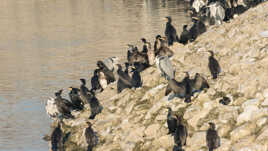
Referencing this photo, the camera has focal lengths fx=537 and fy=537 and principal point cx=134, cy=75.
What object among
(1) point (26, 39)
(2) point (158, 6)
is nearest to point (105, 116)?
(1) point (26, 39)

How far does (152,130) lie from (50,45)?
33.0 meters

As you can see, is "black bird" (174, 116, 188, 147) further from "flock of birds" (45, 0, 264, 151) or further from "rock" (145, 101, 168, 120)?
"rock" (145, 101, 168, 120)

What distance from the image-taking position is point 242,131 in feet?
48.3

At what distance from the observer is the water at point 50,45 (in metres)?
25.6

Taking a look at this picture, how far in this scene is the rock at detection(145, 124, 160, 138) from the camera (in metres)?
16.8

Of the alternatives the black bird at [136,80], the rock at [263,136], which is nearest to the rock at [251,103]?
the rock at [263,136]

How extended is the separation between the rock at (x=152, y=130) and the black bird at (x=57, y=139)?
3.34 metres

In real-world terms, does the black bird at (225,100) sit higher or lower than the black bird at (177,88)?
lower

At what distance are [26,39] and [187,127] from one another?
40.1 m

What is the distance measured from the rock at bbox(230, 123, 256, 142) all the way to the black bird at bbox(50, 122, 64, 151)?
21.2 ft

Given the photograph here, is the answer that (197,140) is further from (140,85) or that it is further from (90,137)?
(140,85)

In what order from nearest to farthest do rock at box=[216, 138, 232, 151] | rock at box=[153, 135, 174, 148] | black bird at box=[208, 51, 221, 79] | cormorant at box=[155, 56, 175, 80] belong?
rock at box=[216, 138, 232, 151] → rock at box=[153, 135, 174, 148] → black bird at box=[208, 51, 221, 79] → cormorant at box=[155, 56, 175, 80]

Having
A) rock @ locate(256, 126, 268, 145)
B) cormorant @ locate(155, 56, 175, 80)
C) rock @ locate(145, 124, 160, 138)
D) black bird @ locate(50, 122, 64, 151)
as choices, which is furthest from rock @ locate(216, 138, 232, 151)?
black bird @ locate(50, 122, 64, 151)

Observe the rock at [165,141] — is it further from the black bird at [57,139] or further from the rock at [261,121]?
the black bird at [57,139]
